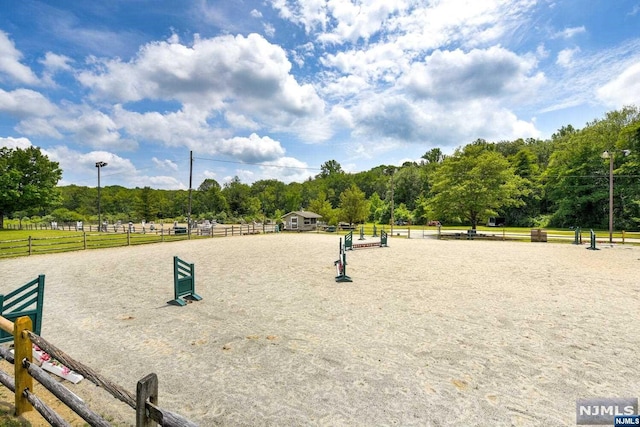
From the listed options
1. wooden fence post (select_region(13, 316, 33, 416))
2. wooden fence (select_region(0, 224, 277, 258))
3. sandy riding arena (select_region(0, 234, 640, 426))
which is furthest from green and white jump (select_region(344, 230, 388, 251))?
wooden fence post (select_region(13, 316, 33, 416))

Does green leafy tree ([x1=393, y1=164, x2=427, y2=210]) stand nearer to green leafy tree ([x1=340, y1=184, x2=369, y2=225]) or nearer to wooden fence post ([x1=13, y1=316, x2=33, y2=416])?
green leafy tree ([x1=340, y1=184, x2=369, y2=225])

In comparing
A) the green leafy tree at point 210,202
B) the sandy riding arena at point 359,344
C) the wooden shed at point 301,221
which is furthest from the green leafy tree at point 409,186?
the sandy riding arena at point 359,344

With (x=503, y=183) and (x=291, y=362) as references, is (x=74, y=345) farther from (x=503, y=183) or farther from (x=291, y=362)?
(x=503, y=183)

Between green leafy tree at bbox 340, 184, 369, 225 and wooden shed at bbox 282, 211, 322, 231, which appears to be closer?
green leafy tree at bbox 340, 184, 369, 225

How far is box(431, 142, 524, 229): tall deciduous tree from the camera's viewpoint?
108 ft

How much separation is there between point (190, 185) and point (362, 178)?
7399 centimetres

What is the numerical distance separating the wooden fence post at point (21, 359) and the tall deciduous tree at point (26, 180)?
54500mm

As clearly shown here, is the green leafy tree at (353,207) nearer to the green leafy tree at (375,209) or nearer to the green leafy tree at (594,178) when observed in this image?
the green leafy tree at (375,209)

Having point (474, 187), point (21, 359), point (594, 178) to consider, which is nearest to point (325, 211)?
point (474, 187)

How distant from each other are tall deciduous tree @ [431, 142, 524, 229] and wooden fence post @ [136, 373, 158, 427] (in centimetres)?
3456

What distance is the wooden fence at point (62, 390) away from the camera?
Answer: 2.71m

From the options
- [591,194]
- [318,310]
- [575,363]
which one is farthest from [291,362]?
[591,194]

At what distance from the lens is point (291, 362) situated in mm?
5590

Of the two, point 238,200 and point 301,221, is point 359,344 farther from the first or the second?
point 238,200
